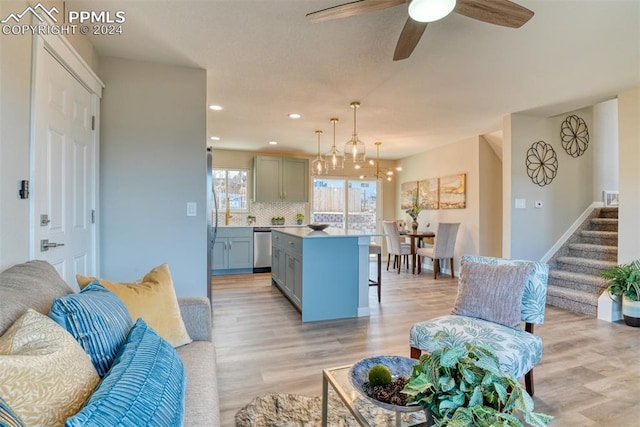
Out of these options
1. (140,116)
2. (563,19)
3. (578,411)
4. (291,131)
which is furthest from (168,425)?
(291,131)

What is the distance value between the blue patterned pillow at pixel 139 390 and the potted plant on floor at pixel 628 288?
4.11m

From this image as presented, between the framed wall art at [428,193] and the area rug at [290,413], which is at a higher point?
the framed wall art at [428,193]

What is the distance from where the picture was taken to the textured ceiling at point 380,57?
2.02 m

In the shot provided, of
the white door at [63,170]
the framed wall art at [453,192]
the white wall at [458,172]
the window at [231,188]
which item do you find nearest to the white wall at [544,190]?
the white wall at [458,172]

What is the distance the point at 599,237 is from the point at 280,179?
5217mm

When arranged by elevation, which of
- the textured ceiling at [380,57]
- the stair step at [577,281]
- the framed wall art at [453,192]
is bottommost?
the stair step at [577,281]

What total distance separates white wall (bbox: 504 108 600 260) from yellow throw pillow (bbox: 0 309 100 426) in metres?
4.49

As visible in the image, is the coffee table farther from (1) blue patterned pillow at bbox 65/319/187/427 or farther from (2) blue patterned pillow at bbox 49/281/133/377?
(2) blue patterned pillow at bbox 49/281/133/377

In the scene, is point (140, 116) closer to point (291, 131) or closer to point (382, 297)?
point (291, 131)

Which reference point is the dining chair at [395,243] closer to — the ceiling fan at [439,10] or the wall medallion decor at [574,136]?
the wall medallion decor at [574,136]

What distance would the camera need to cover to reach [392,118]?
4.22m

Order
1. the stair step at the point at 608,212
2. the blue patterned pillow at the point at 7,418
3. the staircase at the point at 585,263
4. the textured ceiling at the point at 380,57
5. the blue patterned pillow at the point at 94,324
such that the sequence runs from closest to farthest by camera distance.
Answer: the blue patterned pillow at the point at 7,418
the blue patterned pillow at the point at 94,324
the textured ceiling at the point at 380,57
the staircase at the point at 585,263
the stair step at the point at 608,212

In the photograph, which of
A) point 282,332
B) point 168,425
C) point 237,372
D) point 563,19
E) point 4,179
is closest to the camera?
point 168,425

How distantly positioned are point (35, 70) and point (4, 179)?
2.14 ft
